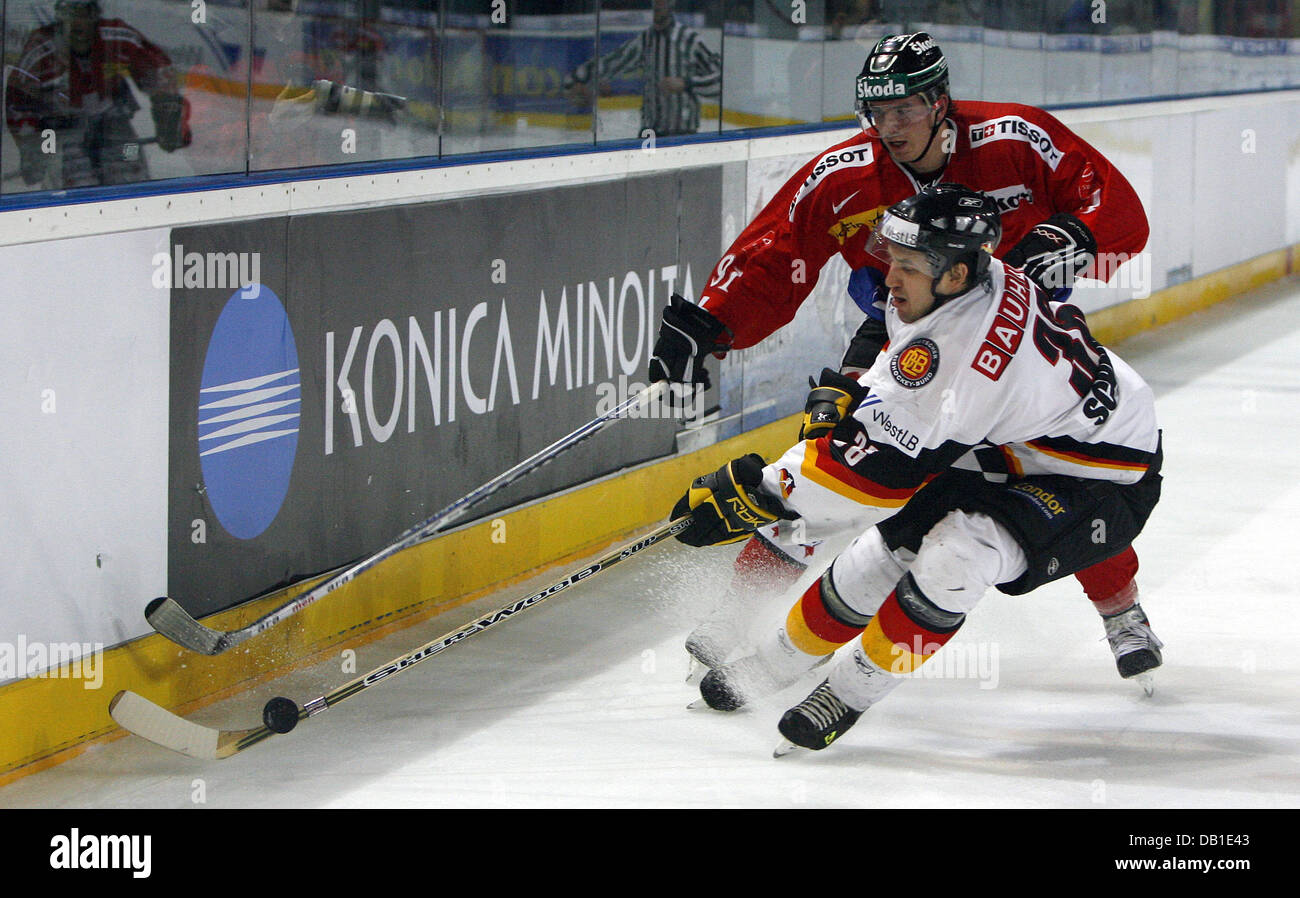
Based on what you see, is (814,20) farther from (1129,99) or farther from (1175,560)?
(1129,99)

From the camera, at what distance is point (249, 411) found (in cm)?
Result: 349

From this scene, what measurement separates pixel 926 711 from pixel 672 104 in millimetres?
2305

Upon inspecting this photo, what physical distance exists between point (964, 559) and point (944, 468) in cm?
21

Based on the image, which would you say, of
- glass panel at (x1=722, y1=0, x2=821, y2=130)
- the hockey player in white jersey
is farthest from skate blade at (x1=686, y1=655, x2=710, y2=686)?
glass panel at (x1=722, y1=0, x2=821, y2=130)

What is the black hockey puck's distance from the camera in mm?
3076

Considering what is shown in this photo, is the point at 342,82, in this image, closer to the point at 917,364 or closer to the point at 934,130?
the point at 934,130

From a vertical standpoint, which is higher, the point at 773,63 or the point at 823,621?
the point at 773,63

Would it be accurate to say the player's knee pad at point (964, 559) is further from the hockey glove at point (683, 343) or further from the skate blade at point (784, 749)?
the hockey glove at point (683, 343)

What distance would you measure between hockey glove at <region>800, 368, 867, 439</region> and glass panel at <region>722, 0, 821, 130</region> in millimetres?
2175
